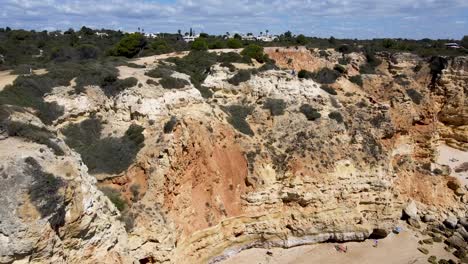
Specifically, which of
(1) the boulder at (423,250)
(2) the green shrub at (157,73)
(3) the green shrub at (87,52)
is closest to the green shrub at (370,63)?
(1) the boulder at (423,250)

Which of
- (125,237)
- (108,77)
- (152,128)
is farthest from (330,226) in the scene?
(108,77)

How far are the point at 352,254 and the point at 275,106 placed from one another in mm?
11669

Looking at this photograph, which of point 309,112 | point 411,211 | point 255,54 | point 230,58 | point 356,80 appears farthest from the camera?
point 356,80

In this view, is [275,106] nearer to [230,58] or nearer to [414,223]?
[230,58]

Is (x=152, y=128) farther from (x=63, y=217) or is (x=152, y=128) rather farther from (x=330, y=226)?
(x=330, y=226)

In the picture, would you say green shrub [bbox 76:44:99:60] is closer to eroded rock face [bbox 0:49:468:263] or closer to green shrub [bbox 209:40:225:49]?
green shrub [bbox 209:40:225:49]

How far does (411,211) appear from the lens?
1165 inches

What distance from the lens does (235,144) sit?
25938mm

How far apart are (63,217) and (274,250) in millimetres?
15432

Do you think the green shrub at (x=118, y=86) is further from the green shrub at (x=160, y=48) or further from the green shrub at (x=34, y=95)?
the green shrub at (x=160, y=48)

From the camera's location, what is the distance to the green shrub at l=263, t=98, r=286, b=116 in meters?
30.1

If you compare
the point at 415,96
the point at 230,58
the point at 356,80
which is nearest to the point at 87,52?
the point at 230,58

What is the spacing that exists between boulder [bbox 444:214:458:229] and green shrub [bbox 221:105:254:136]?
1550 centimetres

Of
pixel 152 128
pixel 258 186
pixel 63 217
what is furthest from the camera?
pixel 258 186
